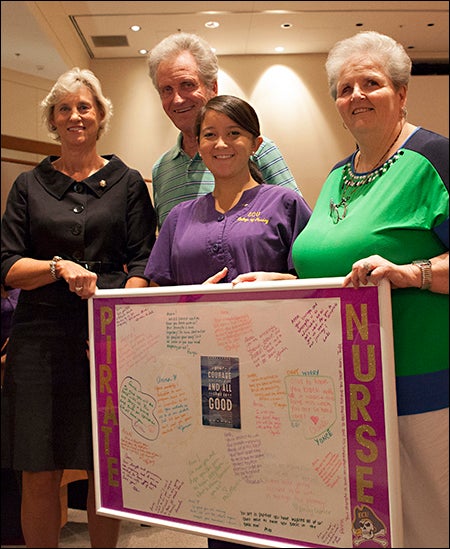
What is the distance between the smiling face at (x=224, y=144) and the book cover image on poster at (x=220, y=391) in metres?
0.36

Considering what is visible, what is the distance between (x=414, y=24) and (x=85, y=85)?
0.57 m

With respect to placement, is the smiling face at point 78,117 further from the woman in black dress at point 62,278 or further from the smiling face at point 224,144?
the smiling face at point 224,144

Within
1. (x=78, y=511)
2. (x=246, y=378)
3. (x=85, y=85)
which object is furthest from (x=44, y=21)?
(x=78, y=511)

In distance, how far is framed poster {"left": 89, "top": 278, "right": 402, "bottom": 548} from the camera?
2.87 feet

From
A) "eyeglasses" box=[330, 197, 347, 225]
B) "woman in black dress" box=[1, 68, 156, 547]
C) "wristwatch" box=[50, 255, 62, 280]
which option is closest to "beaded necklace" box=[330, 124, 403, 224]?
"eyeglasses" box=[330, 197, 347, 225]

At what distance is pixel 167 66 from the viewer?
1.11 m

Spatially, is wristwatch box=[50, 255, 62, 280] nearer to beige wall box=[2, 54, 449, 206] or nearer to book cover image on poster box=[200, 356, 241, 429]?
beige wall box=[2, 54, 449, 206]

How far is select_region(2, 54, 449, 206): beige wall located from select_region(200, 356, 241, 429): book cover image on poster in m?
0.34

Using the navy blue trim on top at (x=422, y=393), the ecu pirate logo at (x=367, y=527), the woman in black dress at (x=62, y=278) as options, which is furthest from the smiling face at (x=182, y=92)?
the ecu pirate logo at (x=367, y=527)

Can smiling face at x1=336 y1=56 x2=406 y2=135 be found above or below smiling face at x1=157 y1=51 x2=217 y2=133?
below

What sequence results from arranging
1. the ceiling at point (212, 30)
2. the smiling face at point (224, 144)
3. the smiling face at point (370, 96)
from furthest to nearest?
the smiling face at point (224, 144), the smiling face at point (370, 96), the ceiling at point (212, 30)

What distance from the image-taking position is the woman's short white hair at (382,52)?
91 centimetres

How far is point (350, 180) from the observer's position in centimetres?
98

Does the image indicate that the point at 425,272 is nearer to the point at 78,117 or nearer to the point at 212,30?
the point at 212,30
